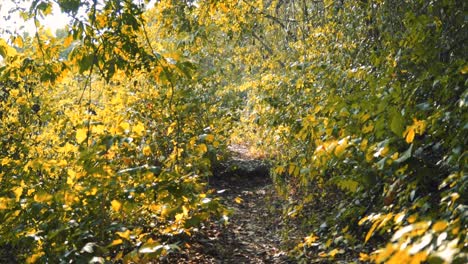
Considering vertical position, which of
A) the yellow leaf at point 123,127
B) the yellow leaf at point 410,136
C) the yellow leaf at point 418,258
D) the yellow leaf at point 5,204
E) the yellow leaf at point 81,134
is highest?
the yellow leaf at point 81,134

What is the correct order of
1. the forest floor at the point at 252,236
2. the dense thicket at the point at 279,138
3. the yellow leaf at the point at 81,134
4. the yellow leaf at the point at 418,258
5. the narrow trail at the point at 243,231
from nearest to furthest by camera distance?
the yellow leaf at the point at 418,258
the dense thicket at the point at 279,138
the yellow leaf at the point at 81,134
the forest floor at the point at 252,236
the narrow trail at the point at 243,231

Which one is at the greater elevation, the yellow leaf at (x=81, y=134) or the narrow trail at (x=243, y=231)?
the yellow leaf at (x=81, y=134)

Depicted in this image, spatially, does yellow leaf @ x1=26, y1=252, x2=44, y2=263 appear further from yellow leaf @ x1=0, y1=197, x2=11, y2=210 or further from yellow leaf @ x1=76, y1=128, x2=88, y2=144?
yellow leaf @ x1=76, y1=128, x2=88, y2=144

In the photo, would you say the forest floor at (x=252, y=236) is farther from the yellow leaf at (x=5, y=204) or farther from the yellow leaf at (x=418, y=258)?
the yellow leaf at (x=418, y=258)

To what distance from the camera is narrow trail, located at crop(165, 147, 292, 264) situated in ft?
16.4

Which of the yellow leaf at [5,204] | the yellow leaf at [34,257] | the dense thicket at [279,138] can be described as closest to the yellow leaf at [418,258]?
the dense thicket at [279,138]

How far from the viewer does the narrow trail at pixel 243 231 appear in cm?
500

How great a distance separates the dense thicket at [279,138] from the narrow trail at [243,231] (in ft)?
1.24

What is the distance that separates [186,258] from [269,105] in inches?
129

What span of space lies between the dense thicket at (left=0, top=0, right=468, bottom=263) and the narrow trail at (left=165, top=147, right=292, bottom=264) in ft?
1.24

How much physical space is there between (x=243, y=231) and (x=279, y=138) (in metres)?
1.84

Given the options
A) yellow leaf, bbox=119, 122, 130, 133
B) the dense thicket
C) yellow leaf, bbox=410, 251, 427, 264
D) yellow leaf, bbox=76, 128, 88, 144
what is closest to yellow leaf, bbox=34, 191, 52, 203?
the dense thicket

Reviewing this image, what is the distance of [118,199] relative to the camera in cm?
322

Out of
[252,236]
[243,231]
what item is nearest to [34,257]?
[252,236]
